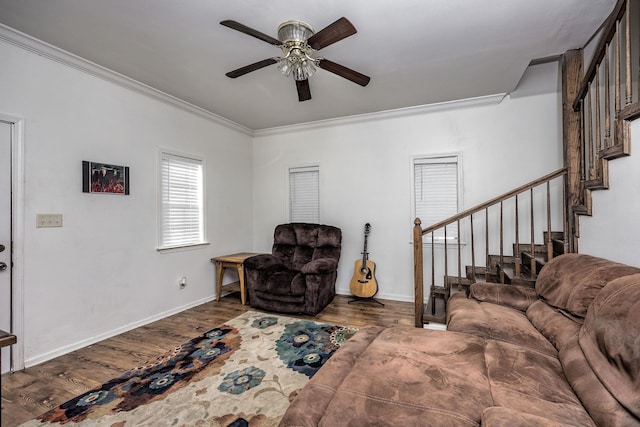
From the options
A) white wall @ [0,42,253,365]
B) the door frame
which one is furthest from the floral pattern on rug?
the door frame

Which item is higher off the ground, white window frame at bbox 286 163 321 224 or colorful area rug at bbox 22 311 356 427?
white window frame at bbox 286 163 321 224

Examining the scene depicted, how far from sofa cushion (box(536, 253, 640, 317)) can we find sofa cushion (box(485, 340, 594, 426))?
0.40 m

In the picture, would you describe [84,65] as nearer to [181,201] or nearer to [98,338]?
[181,201]

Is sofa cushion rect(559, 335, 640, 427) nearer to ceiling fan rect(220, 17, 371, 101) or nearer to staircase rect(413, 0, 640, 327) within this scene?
staircase rect(413, 0, 640, 327)

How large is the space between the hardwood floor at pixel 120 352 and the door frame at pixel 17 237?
0.84 feet

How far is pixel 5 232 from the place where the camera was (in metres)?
2.37

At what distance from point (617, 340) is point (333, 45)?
260 centimetres

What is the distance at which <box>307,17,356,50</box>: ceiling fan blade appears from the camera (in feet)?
6.32

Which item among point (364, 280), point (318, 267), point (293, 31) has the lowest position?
point (364, 280)

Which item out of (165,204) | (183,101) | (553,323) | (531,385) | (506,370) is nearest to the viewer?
(531,385)

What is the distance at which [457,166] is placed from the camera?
395 cm

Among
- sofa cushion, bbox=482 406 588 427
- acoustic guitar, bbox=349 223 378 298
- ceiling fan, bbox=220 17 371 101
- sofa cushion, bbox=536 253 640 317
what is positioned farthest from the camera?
acoustic guitar, bbox=349 223 378 298

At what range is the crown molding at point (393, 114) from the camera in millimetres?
3768

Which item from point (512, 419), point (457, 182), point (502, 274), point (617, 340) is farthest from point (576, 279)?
point (457, 182)
